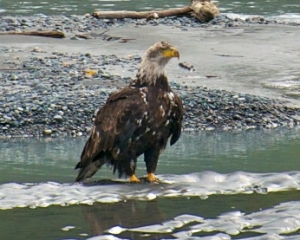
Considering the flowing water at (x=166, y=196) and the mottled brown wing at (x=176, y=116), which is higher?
the mottled brown wing at (x=176, y=116)

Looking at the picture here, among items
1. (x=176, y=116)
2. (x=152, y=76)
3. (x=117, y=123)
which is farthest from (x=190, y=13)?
(x=117, y=123)

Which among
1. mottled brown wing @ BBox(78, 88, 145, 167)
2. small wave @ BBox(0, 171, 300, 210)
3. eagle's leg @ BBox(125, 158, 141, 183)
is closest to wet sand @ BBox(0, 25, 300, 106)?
small wave @ BBox(0, 171, 300, 210)

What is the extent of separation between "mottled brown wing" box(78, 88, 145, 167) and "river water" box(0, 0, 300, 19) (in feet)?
47.6

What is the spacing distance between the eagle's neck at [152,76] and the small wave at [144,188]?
816 mm

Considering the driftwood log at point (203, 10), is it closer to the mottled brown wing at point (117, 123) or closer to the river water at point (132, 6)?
the river water at point (132, 6)

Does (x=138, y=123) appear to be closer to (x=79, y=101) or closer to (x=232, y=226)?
(x=232, y=226)

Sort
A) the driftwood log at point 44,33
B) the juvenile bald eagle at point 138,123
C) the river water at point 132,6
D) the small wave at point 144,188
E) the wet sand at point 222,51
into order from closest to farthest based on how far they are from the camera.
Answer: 1. the small wave at point 144,188
2. the juvenile bald eagle at point 138,123
3. the wet sand at point 222,51
4. the driftwood log at point 44,33
5. the river water at point 132,6

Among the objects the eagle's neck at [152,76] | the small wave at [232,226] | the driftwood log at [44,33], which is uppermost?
the eagle's neck at [152,76]

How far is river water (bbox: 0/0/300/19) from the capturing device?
23609 mm

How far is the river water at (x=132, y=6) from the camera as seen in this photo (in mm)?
23609

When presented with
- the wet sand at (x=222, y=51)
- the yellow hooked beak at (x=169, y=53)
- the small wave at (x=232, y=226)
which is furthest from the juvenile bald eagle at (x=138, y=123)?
the wet sand at (x=222, y=51)

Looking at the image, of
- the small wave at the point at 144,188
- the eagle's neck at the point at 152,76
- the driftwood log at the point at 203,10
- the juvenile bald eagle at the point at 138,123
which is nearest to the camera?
the small wave at the point at 144,188

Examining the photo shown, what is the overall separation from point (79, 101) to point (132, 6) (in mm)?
12564

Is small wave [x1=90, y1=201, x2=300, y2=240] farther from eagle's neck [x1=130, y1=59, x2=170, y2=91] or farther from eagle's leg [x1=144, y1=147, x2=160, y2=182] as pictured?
eagle's neck [x1=130, y1=59, x2=170, y2=91]
